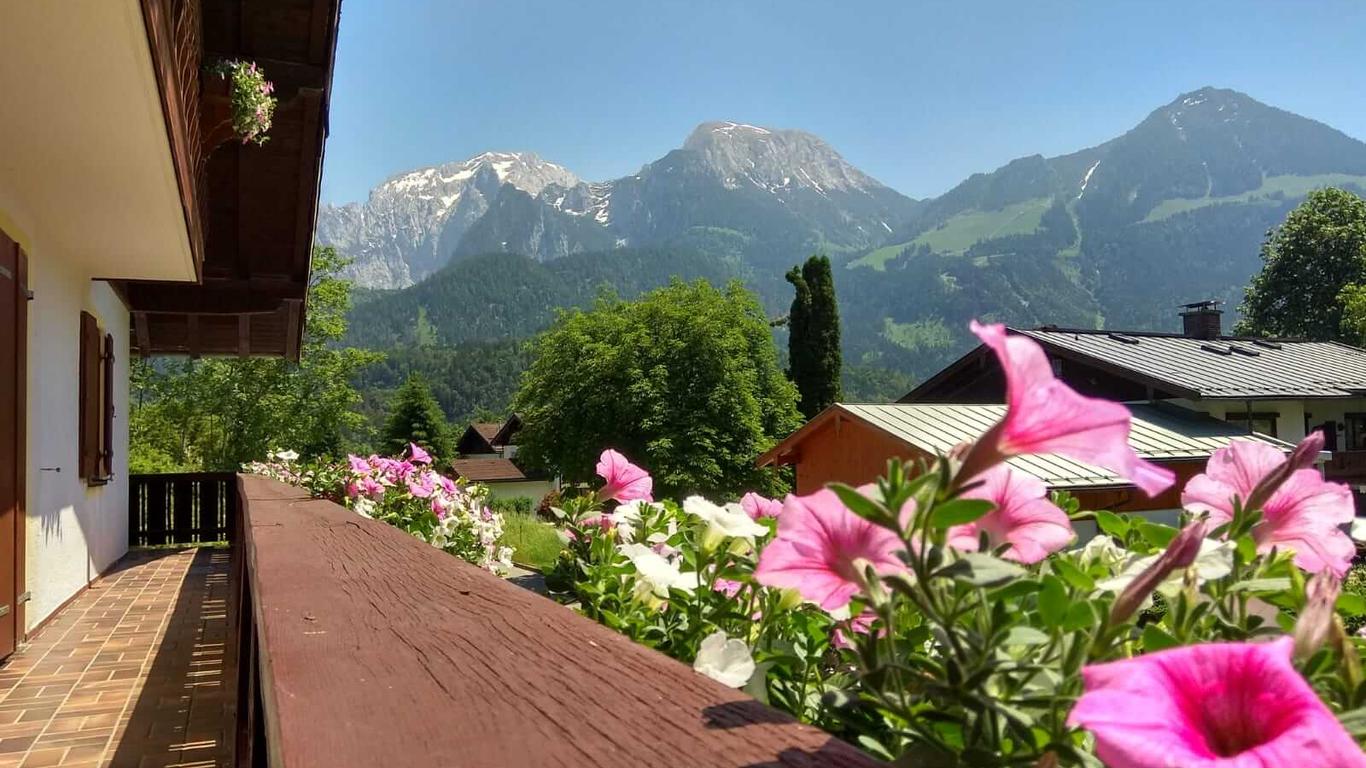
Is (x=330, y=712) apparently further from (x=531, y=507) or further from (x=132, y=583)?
(x=531, y=507)

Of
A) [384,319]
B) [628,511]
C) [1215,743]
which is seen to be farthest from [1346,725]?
[384,319]

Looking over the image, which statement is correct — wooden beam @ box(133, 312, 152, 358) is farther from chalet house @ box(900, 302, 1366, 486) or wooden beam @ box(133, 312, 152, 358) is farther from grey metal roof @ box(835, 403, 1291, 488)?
chalet house @ box(900, 302, 1366, 486)

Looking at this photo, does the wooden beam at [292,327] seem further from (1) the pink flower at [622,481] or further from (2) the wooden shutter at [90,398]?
(1) the pink flower at [622,481]

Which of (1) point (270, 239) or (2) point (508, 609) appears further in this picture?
(1) point (270, 239)

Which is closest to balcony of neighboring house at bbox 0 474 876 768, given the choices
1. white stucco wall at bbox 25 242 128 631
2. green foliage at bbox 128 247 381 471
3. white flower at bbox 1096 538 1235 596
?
white flower at bbox 1096 538 1235 596

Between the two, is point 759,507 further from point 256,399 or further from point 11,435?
point 256,399

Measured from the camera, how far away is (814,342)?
1537 inches

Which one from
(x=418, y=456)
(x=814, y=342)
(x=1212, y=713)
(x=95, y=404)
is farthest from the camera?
(x=814, y=342)

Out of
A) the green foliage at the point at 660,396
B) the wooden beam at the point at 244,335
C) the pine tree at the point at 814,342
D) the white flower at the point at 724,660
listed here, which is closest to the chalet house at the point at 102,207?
the wooden beam at the point at 244,335

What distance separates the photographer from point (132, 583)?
7.74m

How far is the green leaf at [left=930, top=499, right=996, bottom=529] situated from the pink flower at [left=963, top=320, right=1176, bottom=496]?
0.9 inches

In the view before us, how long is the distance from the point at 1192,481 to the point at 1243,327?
163ft

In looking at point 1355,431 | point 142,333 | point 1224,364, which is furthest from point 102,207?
point 1355,431

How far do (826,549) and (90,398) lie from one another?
7.98 metres
